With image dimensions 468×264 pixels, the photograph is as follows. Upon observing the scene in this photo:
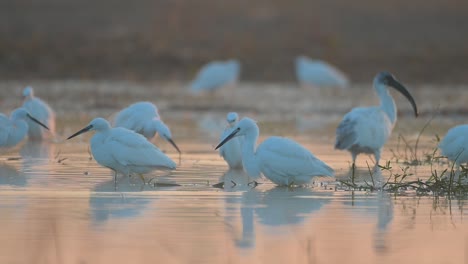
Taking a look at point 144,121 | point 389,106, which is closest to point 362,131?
point 389,106

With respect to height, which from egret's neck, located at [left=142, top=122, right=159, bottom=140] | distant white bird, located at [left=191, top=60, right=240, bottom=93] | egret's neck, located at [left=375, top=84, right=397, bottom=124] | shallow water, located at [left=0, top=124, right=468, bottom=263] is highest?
distant white bird, located at [left=191, top=60, right=240, bottom=93]

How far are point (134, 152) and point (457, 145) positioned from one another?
339 cm

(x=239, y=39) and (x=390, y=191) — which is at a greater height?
(x=239, y=39)

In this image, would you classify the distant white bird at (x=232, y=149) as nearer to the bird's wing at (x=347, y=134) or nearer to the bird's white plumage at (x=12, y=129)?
the bird's wing at (x=347, y=134)

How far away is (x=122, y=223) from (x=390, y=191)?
3084 millimetres

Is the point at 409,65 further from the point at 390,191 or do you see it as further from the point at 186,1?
the point at 390,191

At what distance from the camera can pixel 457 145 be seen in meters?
11.6

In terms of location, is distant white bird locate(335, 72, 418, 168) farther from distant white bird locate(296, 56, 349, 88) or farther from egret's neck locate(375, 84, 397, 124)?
distant white bird locate(296, 56, 349, 88)

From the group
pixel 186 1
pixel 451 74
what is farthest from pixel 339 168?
pixel 186 1

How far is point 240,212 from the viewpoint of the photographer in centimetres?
902

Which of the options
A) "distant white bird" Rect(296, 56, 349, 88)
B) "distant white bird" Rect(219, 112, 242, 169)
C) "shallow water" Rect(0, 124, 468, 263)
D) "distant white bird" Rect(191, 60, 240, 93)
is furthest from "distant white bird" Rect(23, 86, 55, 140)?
"distant white bird" Rect(296, 56, 349, 88)

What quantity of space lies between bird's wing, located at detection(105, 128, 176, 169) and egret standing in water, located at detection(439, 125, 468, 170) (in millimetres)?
2963

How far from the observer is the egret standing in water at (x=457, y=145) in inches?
455

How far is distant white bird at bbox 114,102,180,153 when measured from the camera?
1369 centimetres
